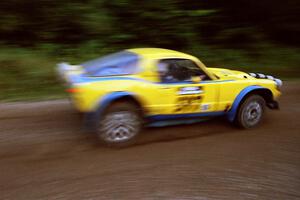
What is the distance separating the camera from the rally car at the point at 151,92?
6.33m

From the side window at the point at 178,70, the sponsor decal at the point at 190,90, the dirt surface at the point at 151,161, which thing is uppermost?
the side window at the point at 178,70

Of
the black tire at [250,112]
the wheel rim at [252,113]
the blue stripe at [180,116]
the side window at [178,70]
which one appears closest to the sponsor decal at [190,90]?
the side window at [178,70]

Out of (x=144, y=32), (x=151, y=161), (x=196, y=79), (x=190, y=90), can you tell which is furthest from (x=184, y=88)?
(x=144, y=32)

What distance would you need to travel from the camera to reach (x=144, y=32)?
503 inches

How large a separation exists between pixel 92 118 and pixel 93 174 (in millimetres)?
1005

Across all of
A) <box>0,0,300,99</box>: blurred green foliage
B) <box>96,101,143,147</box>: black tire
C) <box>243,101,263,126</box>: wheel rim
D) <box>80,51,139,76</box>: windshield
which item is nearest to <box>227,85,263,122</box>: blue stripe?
<box>243,101,263,126</box>: wheel rim

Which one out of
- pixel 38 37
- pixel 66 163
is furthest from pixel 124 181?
pixel 38 37

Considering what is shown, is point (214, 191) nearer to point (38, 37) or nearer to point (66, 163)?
point (66, 163)

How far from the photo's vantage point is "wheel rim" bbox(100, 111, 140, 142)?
6.41 metres

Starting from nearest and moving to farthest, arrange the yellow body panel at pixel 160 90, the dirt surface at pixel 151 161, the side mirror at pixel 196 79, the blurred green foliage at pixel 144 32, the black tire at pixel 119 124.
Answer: the dirt surface at pixel 151 161, the yellow body panel at pixel 160 90, the black tire at pixel 119 124, the side mirror at pixel 196 79, the blurred green foliage at pixel 144 32

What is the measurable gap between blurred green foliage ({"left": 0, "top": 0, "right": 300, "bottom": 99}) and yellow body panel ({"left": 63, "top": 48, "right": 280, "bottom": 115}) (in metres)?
3.96

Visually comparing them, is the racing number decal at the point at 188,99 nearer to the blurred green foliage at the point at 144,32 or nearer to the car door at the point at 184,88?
the car door at the point at 184,88

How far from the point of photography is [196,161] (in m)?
6.13

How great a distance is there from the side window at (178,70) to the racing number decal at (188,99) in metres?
0.18
